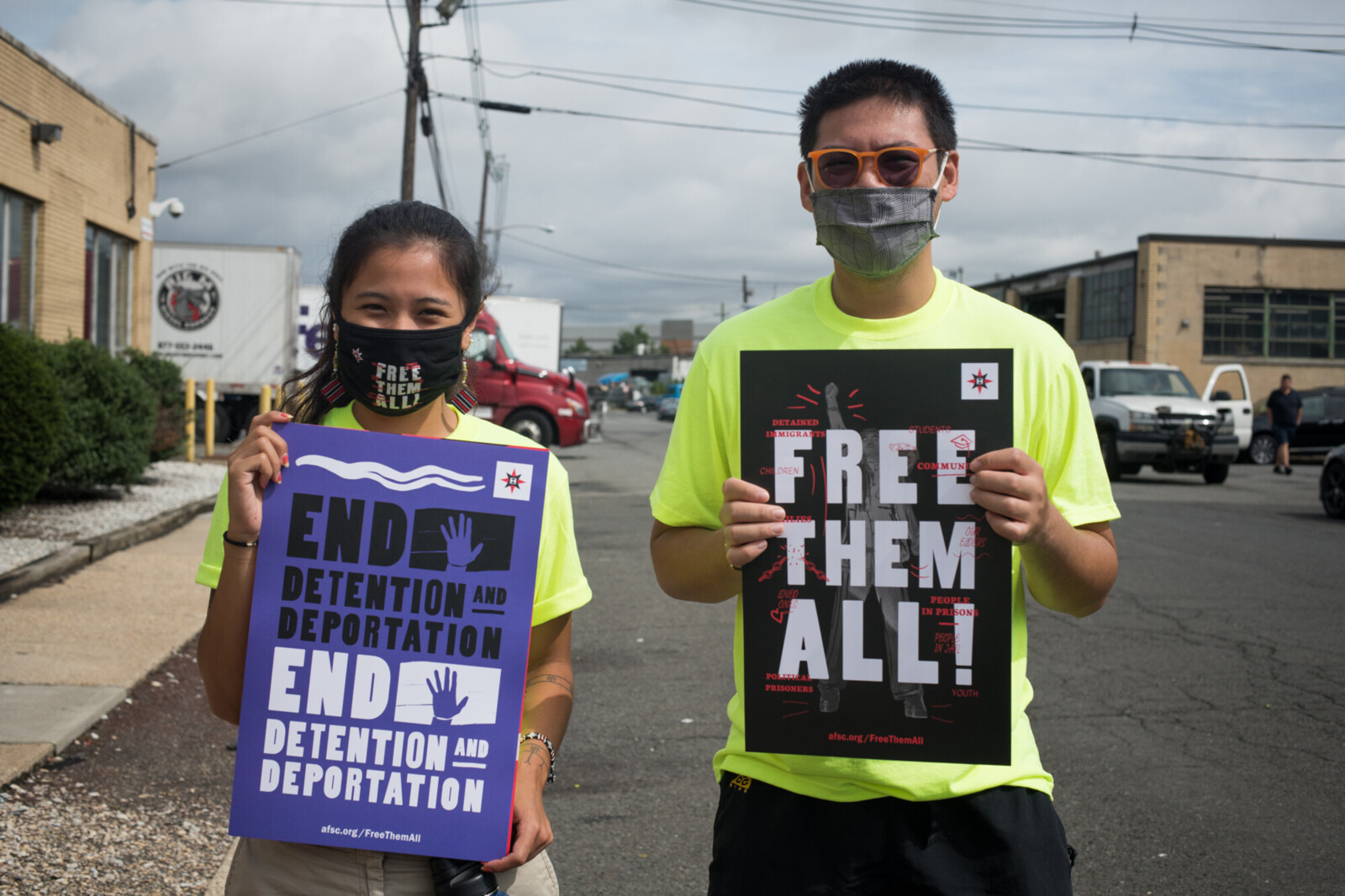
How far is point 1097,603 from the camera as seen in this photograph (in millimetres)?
1964

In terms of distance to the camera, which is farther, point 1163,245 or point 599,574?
point 1163,245

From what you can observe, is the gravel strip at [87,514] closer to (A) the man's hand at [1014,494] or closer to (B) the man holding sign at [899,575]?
(B) the man holding sign at [899,575]

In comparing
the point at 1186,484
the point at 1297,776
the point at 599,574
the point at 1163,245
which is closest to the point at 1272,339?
the point at 1163,245

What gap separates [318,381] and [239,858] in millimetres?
864

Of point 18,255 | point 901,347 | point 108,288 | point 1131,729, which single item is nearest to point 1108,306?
point 108,288

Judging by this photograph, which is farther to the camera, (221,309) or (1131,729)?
(221,309)

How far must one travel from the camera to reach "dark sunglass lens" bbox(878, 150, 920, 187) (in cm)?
204

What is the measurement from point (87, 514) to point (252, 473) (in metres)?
10.8

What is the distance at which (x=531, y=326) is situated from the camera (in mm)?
28688

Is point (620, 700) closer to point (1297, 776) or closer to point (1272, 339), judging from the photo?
point (1297, 776)

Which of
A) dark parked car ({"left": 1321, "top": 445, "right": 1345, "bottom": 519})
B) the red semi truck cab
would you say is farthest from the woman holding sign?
the red semi truck cab

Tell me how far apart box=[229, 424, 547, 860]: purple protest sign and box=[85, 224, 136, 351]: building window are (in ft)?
62.2

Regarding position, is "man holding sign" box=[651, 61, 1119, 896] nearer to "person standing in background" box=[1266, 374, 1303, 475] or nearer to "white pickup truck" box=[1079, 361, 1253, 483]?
"white pickup truck" box=[1079, 361, 1253, 483]

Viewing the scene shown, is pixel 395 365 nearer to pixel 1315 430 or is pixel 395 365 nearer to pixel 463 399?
pixel 463 399
